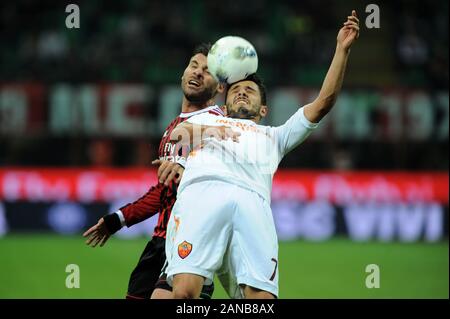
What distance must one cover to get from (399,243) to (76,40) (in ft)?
25.8

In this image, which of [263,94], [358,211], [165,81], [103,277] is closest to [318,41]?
[165,81]

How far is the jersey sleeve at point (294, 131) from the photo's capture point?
512 centimetres

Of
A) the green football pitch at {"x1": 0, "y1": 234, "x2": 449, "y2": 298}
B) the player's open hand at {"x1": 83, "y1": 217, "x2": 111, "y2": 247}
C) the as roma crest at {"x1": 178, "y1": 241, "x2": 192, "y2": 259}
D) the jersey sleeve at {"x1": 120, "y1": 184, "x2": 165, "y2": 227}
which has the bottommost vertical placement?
the green football pitch at {"x1": 0, "y1": 234, "x2": 449, "y2": 298}

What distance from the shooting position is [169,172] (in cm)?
528

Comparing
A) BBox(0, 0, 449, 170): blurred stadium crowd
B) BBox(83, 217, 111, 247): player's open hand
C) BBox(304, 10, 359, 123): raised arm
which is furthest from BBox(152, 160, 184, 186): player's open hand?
BBox(0, 0, 449, 170): blurred stadium crowd

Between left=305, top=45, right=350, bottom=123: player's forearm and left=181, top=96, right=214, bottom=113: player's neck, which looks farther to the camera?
left=181, top=96, right=214, bottom=113: player's neck

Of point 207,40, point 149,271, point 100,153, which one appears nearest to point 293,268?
point 100,153

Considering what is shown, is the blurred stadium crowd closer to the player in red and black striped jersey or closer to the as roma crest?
the player in red and black striped jersey

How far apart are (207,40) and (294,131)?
12.8m

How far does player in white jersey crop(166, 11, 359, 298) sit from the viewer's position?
4.90 m

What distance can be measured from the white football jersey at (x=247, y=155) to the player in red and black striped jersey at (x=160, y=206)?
48 centimetres

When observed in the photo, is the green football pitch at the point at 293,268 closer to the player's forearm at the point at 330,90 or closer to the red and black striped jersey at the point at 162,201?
the red and black striped jersey at the point at 162,201

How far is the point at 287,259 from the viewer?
12.1m

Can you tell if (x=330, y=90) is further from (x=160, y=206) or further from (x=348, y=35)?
(x=160, y=206)
